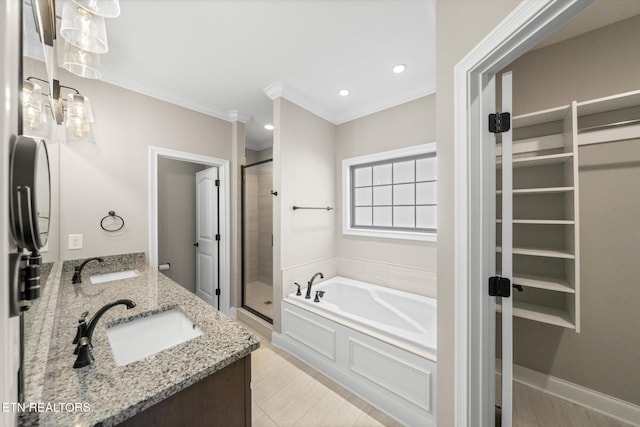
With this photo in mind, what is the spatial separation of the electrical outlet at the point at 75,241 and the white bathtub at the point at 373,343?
1863 millimetres

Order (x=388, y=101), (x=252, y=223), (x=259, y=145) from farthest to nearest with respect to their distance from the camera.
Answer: (x=259, y=145), (x=252, y=223), (x=388, y=101)

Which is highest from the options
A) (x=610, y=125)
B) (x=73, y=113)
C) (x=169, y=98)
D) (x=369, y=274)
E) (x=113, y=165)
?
(x=169, y=98)

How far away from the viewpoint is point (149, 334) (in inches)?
46.7

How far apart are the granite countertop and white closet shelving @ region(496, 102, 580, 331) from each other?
184cm

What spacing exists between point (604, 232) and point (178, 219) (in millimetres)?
4415

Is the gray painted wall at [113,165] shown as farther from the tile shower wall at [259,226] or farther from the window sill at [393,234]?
the window sill at [393,234]

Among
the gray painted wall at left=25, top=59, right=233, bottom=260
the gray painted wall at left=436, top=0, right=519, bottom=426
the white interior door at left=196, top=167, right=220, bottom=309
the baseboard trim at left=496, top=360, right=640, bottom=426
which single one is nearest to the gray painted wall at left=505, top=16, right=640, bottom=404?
the baseboard trim at left=496, top=360, right=640, bottom=426

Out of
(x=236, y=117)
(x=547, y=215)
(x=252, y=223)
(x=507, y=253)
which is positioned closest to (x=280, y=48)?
(x=236, y=117)

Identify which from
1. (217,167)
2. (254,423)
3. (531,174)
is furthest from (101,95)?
(531,174)

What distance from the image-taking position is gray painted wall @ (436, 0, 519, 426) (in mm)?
1115

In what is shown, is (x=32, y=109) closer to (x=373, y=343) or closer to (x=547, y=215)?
(x=373, y=343)

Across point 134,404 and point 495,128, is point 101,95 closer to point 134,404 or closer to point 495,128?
point 134,404

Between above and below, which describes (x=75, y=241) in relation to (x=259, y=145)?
below

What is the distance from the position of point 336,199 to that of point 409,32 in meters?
1.91
